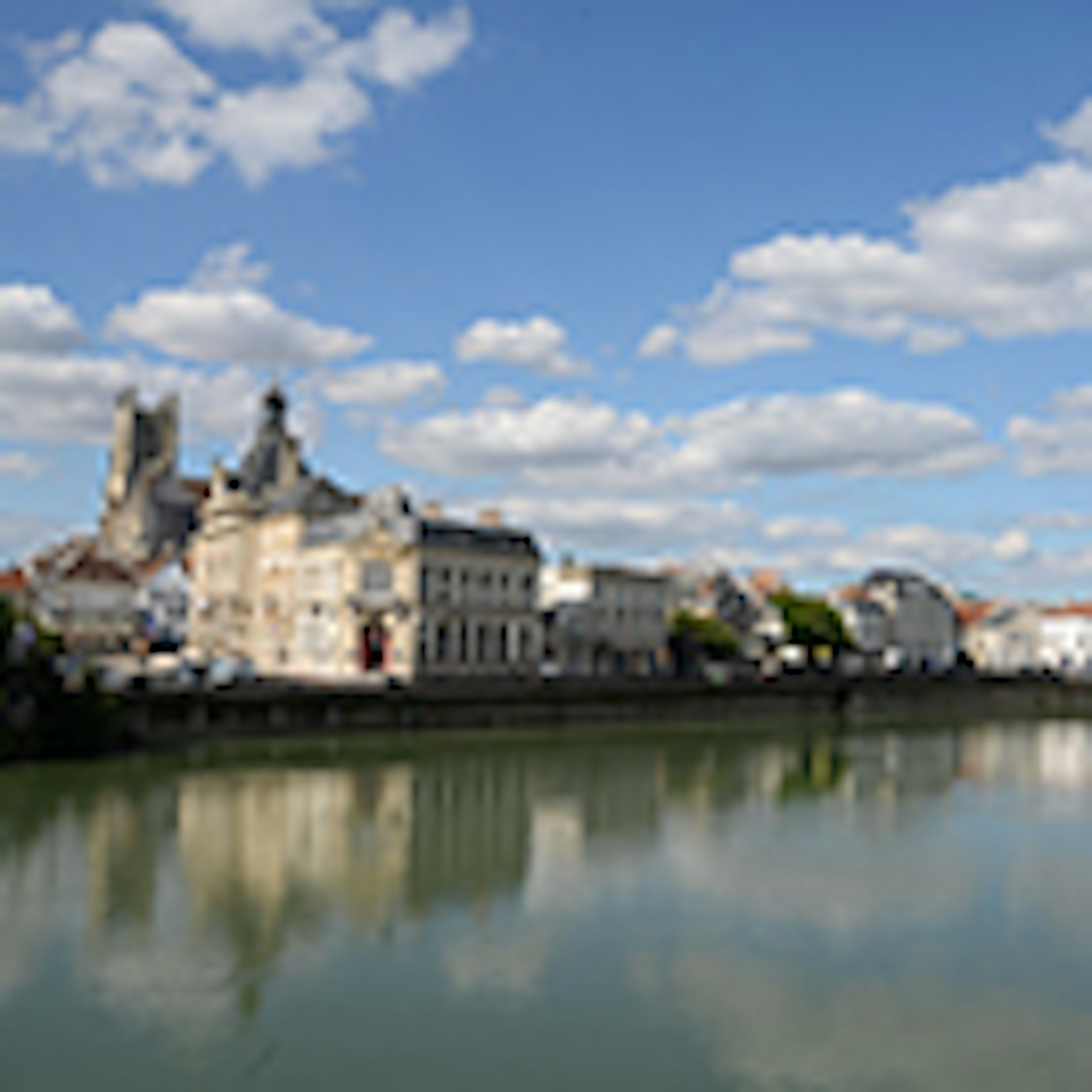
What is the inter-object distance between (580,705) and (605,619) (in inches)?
934

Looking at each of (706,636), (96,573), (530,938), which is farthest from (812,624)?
(530,938)

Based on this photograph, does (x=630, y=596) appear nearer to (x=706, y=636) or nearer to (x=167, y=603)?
(x=706, y=636)

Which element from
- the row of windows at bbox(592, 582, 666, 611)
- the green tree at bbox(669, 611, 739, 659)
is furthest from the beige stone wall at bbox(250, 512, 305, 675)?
the green tree at bbox(669, 611, 739, 659)

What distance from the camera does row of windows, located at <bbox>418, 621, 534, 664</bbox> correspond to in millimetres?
69188

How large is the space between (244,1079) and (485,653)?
57.4 meters

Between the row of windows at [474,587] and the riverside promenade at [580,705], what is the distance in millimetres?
9570

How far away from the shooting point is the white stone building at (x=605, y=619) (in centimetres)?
8319

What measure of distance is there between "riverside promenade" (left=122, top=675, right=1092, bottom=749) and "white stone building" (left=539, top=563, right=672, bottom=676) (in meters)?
12.0

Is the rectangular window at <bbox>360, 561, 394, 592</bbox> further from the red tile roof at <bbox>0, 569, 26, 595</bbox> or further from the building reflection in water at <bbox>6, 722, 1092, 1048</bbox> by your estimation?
the red tile roof at <bbox>0, 569, 26, 595</bbox>

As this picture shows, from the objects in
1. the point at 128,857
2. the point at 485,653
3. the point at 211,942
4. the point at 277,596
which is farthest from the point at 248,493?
the point at 211,942

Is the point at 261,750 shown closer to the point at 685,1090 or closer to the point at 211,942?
the point at 211,942

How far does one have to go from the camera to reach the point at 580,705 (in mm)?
62812

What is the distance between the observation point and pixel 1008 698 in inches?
3524

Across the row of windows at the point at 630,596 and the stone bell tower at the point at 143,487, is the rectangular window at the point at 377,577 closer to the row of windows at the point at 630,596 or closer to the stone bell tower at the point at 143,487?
the row of windows at the point at 630,596
